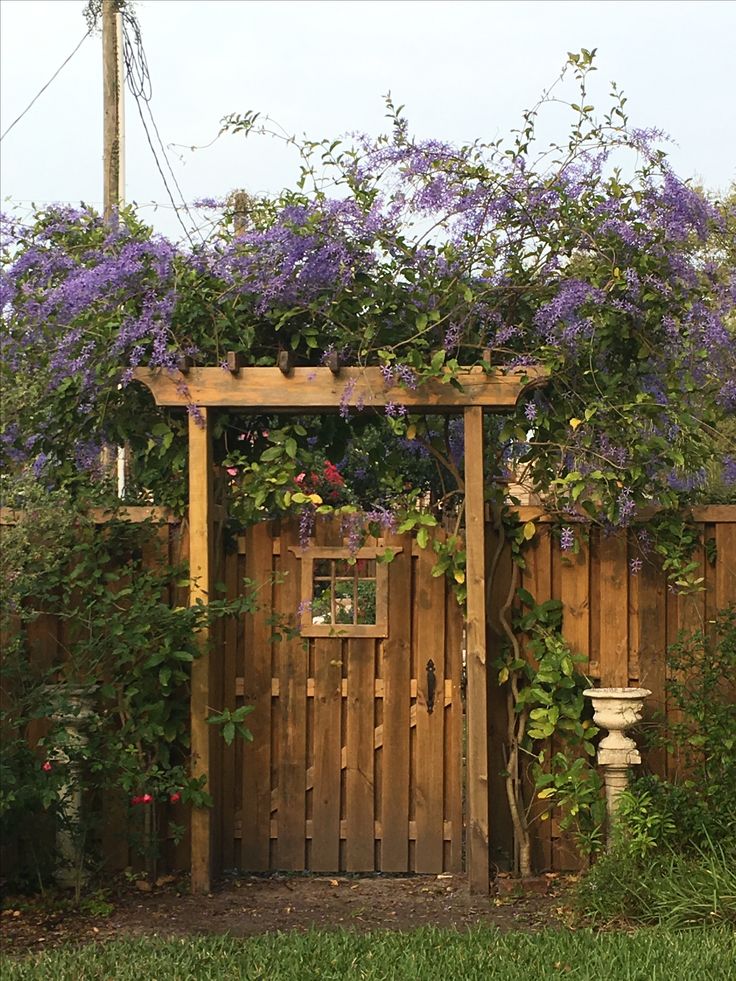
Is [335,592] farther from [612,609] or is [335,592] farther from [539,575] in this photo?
[612,609]

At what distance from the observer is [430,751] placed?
6.22 metres

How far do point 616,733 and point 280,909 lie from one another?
1.77m

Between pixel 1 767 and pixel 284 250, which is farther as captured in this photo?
pixel 284 250

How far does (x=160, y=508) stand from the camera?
6320 millimetres

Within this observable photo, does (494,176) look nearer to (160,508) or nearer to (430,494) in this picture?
(430,494)

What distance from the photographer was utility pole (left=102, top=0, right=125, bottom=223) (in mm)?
13320

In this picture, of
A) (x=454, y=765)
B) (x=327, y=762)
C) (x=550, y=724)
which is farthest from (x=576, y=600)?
(x=327, y=762)

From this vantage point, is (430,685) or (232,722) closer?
(232,722)

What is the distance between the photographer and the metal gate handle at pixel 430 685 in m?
6.23

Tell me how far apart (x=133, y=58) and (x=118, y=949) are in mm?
11506

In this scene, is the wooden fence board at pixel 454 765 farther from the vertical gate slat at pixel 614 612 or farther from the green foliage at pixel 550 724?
the vertical gate slat at pixel 614 612

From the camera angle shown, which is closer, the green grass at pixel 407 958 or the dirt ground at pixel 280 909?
the green grass at pixel 407 958

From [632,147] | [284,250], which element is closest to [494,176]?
[632,147]

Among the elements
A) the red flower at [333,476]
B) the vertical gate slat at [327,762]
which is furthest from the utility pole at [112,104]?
the vertical gate slat at [327,762]
